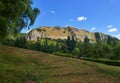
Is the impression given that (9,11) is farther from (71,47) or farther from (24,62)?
(71,47)

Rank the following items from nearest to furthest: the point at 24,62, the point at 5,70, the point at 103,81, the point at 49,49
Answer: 1. the point at 103,81
2. the point at 5,70
3. the point at 24,62
4. the point at 49,49

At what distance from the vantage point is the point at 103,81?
2606 cm

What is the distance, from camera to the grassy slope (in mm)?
25528

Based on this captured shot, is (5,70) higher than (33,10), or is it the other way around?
(33,10)

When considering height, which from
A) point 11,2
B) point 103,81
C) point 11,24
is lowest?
point 103,81

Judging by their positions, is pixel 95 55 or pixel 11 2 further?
pixel 95 55

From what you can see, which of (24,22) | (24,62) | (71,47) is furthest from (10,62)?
(71,47)

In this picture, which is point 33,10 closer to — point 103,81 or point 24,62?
point 24,62

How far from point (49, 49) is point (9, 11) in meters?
103

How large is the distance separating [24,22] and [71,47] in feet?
360

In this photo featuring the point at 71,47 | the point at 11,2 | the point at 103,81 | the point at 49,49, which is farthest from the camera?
the point at 71,47

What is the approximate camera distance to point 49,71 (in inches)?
1241

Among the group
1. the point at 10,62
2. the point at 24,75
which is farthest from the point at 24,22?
the point at 24,75

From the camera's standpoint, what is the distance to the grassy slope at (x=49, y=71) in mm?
25528
